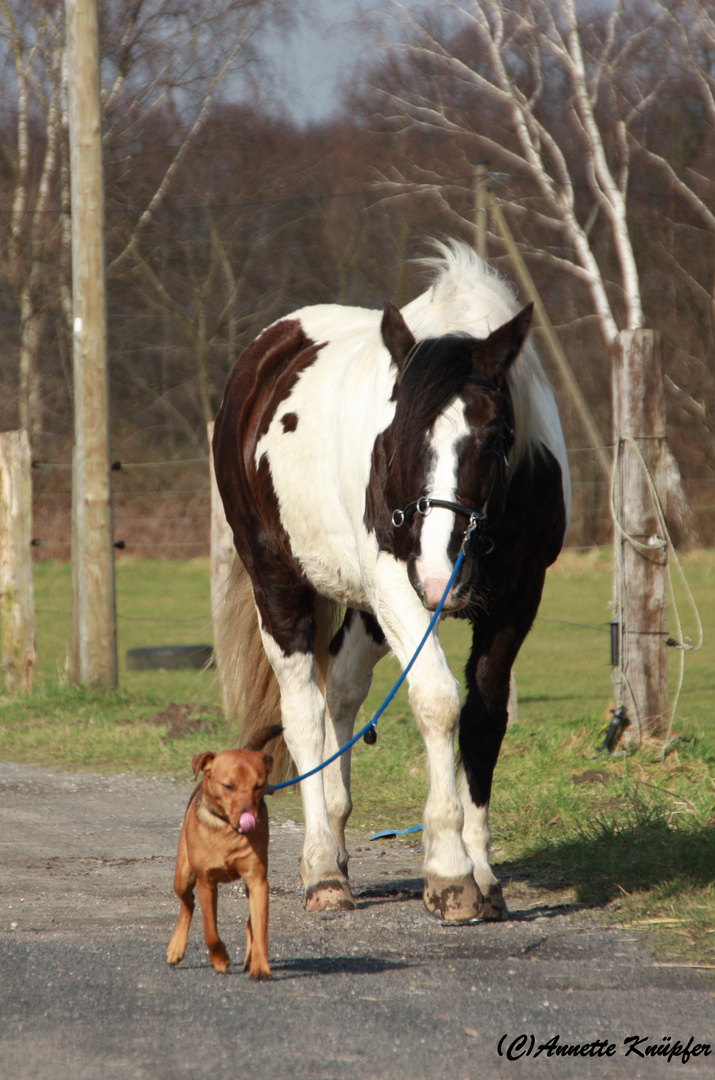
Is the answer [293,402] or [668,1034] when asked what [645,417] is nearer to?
[293,402]

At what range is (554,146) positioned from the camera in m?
Result: 20.4

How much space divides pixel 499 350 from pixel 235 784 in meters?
1.56

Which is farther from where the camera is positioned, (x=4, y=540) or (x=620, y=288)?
(x=620, y=288)

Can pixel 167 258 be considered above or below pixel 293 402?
above

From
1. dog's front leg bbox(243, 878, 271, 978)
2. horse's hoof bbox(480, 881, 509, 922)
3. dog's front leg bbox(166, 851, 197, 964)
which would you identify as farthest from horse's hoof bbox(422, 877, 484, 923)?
dog's front leg bbox(166, 851, 197, 964)

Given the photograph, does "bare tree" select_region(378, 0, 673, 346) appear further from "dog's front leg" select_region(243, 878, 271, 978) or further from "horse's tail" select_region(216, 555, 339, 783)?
"dog's front leg" select_region(243, 878, 271, 978)

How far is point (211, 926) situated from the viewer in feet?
10.5

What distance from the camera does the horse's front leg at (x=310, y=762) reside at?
420 cm

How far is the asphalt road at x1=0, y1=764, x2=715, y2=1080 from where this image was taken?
2674 mm

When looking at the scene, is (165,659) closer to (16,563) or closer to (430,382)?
(16,563)

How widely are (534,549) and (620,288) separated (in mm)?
17775

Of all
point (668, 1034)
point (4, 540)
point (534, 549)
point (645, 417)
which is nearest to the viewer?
point (668, 1034)

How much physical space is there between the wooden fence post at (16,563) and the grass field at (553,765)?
0.91ft

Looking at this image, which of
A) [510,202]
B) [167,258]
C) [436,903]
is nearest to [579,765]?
[436,903]
